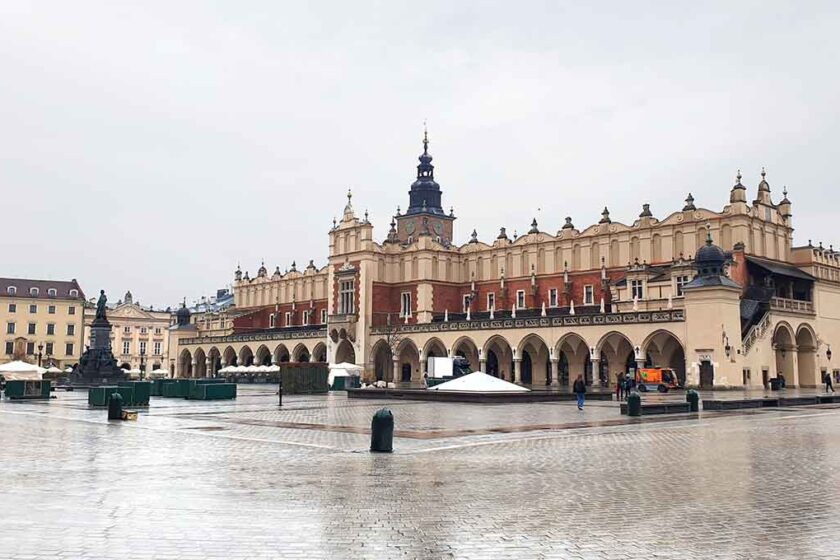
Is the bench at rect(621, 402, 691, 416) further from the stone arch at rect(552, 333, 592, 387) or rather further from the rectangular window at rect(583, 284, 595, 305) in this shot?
the rectangular window at rect(583, 284, 595, 305)

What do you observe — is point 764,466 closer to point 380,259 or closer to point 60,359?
point 380,259

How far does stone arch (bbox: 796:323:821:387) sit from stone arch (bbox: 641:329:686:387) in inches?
318

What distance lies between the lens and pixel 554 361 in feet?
185

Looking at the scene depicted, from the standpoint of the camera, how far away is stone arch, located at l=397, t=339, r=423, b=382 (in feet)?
230

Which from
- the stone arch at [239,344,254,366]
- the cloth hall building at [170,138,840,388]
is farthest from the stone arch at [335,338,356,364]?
the stone arch at [239,344,254,366]

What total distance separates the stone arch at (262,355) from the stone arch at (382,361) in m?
15.5

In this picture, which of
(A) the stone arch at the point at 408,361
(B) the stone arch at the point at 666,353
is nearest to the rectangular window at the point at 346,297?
(A) the stone arch at the point at 408,361

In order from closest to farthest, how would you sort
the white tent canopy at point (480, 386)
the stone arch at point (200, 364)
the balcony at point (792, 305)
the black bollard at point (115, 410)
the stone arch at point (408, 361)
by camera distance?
the black bollard at point (115, 410) < the white tent canopy at point (480, 386) < the balcony at point (792, 305) < the stone arch at point (408, 361) < the stone arch at point (200, 364)

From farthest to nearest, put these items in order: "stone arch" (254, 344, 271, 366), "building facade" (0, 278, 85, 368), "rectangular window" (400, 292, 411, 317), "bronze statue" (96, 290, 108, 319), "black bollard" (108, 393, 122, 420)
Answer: "building facade" (0, 278, 85, 368)
"stone arch" (254, 344, 271, 366)
"rectangular window" (400, 292, 411, 317)
"bronze statue" (96, 290, 108, 319)
"black bollard" (108, 393, 122, 420)

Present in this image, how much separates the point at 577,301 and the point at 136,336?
72292 millimetres

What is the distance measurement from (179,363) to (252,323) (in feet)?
36.3

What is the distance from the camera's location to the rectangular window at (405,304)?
74250 mm

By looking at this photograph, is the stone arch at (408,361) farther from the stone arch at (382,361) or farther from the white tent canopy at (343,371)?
the white tent canopy at (343,371)

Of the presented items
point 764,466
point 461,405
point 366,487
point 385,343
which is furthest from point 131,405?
point 385,343
